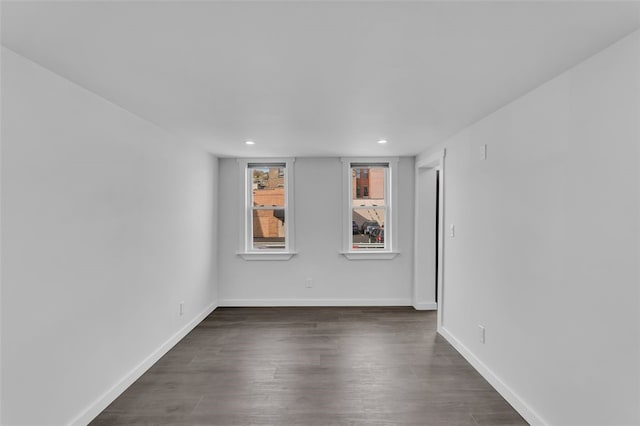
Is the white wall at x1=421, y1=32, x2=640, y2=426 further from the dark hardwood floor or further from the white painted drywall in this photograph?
the white painted drywall

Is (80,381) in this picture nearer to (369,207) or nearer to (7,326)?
(7,326)

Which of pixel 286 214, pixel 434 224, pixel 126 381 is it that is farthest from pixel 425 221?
pixel 126 381

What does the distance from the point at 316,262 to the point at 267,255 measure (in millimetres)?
724

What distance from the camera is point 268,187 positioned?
16.9ft

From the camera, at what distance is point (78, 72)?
1.95 m

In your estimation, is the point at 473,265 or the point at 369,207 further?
the point at 369,207

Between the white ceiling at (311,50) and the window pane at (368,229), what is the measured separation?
8.21ft

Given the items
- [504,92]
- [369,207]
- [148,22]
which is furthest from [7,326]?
[369,207]

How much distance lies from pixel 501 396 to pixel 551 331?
839mm

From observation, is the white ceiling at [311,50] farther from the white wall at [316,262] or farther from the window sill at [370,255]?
the window sill at [370,255]

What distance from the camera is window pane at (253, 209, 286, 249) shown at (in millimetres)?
5148

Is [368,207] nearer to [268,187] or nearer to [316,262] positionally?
[316,262]

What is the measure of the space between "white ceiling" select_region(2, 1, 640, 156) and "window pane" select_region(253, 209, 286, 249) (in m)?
2.50

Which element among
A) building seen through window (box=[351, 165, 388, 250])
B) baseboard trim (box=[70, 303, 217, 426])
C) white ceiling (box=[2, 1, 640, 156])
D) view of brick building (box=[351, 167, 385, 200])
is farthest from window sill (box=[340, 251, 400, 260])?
white ceiling (box=[2, 1, 640, 156])
